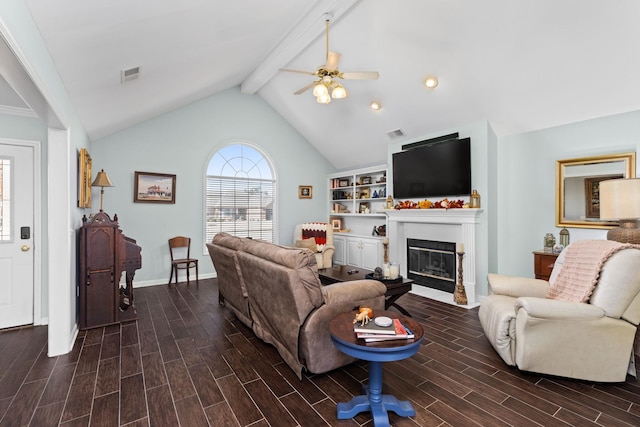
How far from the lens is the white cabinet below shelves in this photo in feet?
19.8

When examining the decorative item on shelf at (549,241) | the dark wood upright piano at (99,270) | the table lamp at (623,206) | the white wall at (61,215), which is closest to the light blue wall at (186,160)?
the dark wood upright piano at (99,270)

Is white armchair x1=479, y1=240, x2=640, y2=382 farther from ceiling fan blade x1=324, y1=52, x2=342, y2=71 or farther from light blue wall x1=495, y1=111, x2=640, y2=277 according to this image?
ceiling fan blade x1=324, y1=52, x2=342, y2=71

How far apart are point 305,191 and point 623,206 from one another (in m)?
5.33

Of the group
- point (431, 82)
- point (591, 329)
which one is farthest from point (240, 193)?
point (591, 329)

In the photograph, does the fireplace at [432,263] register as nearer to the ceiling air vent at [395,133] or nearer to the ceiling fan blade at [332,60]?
the ceiling air vent at [395,133]

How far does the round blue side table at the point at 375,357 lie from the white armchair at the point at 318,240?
147 inches

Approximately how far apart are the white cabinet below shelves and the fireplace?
29.7 inches

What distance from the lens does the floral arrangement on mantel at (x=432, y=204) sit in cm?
456

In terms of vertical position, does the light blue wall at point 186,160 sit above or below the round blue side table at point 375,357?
above

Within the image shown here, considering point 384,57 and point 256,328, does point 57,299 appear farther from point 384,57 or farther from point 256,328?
point 384,57

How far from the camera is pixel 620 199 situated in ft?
9.75

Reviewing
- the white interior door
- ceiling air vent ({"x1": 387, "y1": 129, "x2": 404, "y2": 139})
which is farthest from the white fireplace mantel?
the white interior door

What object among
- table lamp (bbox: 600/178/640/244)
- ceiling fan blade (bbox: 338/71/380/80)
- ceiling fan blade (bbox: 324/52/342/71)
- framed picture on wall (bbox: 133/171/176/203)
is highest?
ceiling fan blade (bbox: 324/52/342/71)

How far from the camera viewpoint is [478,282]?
172 inches
